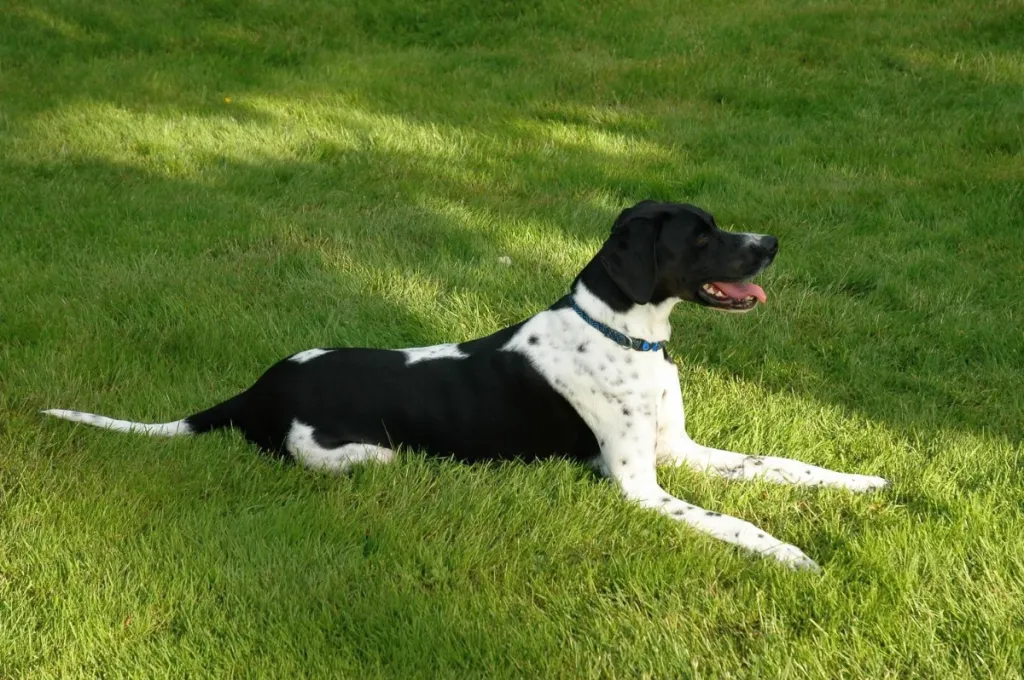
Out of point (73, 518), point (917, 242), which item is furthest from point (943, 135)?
point (73, 518)

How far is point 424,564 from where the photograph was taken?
3436 millimetres

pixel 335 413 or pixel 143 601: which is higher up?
pixel 335 413

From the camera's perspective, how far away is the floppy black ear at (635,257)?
366cm

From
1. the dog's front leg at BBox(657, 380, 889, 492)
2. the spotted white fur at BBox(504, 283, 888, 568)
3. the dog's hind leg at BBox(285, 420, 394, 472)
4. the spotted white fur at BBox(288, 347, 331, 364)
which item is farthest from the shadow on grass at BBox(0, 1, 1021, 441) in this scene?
the dog's hind leg at BBox(285, 420, 394, 472)

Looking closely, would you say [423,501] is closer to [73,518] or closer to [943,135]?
[73,518]

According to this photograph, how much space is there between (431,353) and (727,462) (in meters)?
1.25

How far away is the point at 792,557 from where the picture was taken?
3.37 metres

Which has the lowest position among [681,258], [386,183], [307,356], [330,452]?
[386,183]

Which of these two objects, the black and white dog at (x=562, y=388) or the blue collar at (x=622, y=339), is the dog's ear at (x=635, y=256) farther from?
the blue collar at (x=622, y=339)

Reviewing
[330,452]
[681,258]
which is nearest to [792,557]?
[681,258]

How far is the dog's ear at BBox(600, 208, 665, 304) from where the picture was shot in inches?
144

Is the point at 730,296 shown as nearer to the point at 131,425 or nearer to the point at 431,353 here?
the point at 431,353

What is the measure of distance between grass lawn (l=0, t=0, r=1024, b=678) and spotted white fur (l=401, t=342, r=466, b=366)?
0.39 meters

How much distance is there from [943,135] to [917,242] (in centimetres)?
202
